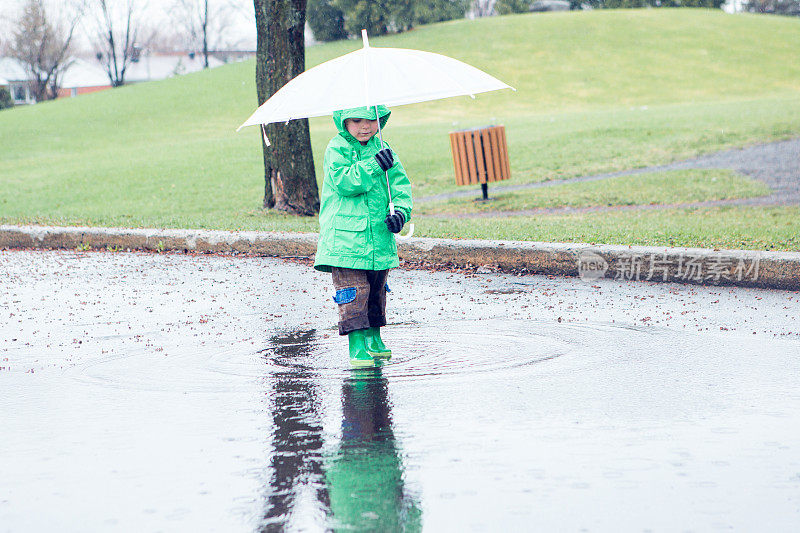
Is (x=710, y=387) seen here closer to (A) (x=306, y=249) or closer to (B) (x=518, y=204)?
(A) (x=306, y=249)

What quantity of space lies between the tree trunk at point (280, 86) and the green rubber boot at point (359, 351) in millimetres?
7427

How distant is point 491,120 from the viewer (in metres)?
30.2

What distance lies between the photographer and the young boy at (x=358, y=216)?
18.0ft

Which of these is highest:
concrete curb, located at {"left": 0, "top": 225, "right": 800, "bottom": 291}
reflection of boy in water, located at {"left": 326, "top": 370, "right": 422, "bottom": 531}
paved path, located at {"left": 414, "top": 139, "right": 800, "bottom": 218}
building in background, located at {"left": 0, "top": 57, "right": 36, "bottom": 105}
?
building in background, located at {"left": 0, "top": 57, "right": 36, "bottom": 105}

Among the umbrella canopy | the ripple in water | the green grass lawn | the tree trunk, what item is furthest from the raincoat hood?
the tree trunk

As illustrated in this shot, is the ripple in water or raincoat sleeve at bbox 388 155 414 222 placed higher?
raincoat sleeve at bbox 388 155 414 222

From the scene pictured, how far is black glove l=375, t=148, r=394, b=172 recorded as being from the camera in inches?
214

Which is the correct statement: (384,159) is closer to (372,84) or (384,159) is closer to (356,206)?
(356,206)

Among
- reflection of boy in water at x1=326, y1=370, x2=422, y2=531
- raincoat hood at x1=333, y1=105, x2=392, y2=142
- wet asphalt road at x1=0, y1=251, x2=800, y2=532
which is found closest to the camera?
reflection of boy in water at x1=326, y1=370, x2=422, y2=531

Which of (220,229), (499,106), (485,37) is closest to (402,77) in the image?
(220,229)

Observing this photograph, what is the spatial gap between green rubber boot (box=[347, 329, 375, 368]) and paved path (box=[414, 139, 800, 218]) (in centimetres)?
825

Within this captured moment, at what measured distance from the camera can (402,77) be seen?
18.4 ft

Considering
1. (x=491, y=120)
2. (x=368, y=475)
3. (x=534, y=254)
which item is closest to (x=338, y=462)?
(x=368, y=475)

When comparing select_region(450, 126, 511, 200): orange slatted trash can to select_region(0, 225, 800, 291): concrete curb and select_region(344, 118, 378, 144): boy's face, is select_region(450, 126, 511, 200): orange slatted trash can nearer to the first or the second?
select_region(0, 225, 800, 291): concrete curb
